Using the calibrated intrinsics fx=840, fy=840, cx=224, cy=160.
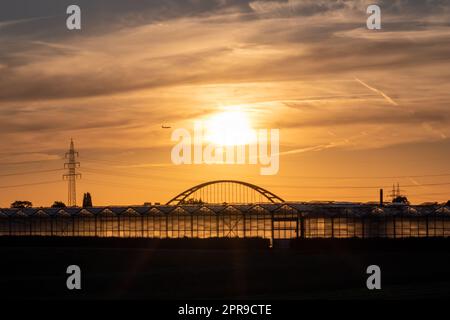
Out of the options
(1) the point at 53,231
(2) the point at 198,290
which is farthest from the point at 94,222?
(2) the point at 198,290

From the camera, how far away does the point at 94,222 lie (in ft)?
328

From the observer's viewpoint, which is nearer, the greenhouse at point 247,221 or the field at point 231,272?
the field at point 231,272

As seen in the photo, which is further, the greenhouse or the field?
the greenhouse

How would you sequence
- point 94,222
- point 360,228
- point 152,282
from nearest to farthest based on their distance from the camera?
point 152,282
point 360,228
point 94,222

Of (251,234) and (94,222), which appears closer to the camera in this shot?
(251,234)

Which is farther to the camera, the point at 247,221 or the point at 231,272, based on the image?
the point at 247,221

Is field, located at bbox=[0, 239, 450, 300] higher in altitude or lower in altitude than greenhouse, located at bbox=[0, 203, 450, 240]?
lower

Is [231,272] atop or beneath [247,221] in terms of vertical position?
beneath

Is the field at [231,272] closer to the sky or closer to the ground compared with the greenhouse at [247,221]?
closer to the ground
